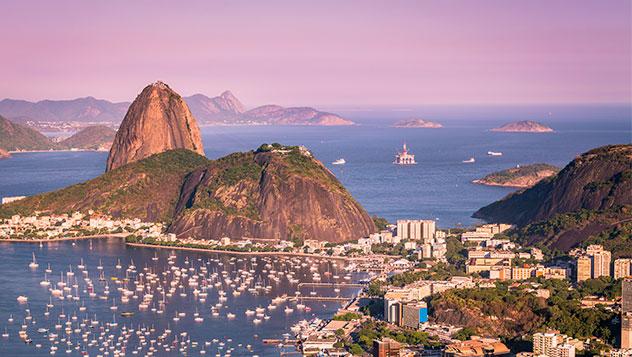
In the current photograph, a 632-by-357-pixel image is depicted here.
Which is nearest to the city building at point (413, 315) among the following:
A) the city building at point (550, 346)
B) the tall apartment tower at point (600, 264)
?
the city building at point (550, 346)

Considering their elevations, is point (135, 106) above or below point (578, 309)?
above

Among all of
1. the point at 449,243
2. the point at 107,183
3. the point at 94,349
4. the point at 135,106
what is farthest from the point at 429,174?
the point at 94,349

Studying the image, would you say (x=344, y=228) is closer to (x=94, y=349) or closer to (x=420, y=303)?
(x=420, y=303)

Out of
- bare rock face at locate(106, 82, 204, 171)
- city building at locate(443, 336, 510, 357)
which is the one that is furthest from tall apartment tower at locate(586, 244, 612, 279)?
bare rock face at locate(106, 82, 204, 171)

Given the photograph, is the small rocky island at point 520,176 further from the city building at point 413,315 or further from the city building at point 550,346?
the city building at point 550,346

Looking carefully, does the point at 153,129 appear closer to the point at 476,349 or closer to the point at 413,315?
the point at 413,315

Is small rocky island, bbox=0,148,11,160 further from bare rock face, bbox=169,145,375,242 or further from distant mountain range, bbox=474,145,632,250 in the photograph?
distant mountain range, bbox=474,145,632,250
